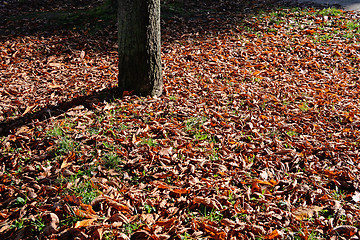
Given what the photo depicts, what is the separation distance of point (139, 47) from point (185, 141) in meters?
1.54

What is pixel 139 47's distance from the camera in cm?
409

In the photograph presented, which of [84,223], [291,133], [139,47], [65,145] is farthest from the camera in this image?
[139,47]

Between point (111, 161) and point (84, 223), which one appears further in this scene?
point (111, 161)

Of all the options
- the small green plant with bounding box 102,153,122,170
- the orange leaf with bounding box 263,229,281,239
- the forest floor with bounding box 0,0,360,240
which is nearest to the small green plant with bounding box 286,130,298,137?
the forest floor with bounding box 0,0,360,240

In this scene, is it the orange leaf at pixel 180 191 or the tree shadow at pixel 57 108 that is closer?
the orange leaf at pixel 180 191

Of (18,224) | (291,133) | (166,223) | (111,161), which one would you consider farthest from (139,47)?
(18,224)

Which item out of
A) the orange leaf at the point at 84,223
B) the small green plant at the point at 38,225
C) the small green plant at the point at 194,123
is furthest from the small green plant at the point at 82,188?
the small green plant at the point at 194,123

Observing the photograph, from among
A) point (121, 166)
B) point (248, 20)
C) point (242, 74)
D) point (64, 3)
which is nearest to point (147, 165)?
point (121, 166)

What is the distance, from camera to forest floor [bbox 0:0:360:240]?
2.55 metres

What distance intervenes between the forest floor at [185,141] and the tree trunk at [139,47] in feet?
0.76

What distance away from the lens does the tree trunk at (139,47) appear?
3924 mm

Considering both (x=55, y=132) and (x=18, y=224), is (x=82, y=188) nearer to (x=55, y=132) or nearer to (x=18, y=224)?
(x=18, y=224)

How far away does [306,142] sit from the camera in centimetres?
363

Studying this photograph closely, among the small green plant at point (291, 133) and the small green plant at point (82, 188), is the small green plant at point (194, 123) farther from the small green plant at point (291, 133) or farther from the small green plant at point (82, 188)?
the small green plant at point (82, 188)
